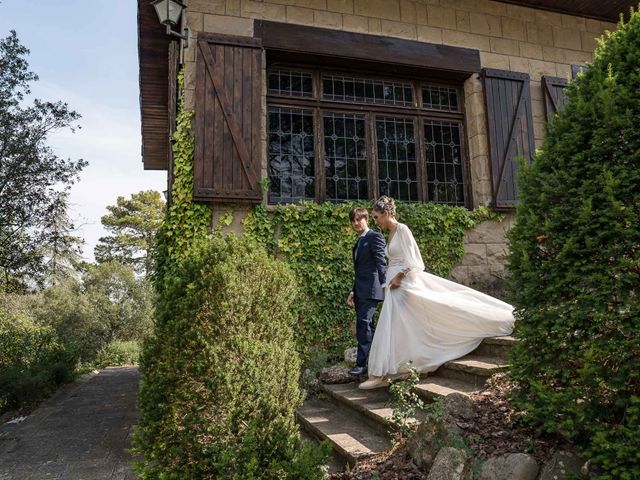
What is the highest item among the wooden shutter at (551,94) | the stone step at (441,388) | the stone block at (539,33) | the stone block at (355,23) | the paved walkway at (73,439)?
the stone block at (539,33)

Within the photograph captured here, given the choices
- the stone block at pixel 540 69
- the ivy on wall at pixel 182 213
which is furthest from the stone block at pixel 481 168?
the ivy on wall at pixel 182 213

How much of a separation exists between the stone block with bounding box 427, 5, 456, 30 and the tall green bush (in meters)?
4.79

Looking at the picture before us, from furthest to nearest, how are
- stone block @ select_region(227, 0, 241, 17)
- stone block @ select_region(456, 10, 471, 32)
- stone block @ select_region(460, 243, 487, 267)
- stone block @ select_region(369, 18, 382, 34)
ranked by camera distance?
stone block @ select_region(456, 10, 471, 32), stone block @ select_region(369, 18, 382, 34), stone block @ select_region(460, 243, 487, 267), stone block @ select_region(227, 0, 241, 17)

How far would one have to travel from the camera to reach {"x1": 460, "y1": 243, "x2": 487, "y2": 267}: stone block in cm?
641

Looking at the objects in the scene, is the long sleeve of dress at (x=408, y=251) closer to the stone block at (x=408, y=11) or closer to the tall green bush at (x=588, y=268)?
the tall green bush at (x=588, y=268)

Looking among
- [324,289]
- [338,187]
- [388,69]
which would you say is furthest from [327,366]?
[388,69]

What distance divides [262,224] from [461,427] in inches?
139

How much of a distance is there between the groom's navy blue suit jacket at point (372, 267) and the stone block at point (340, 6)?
3539mm

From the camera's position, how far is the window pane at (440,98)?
698cm

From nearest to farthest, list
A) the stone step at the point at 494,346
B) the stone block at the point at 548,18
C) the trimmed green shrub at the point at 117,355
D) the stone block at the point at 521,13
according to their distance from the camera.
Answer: the stone step at the point at 494,346 → the stone block at the point at 521,13 → the stone block at the point at 548,18 → the trimmed green shrub at the point at 117,355

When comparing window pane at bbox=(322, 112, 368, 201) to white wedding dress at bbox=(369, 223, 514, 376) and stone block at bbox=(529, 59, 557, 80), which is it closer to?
white wedding dress at bbox=(369, 223, 514, 376)

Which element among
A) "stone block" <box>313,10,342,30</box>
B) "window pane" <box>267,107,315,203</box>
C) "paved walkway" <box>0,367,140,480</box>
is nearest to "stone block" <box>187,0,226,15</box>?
"stone block" <box>313,10,342,30</box>

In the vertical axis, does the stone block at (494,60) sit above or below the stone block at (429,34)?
below

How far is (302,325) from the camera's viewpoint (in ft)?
18.3
